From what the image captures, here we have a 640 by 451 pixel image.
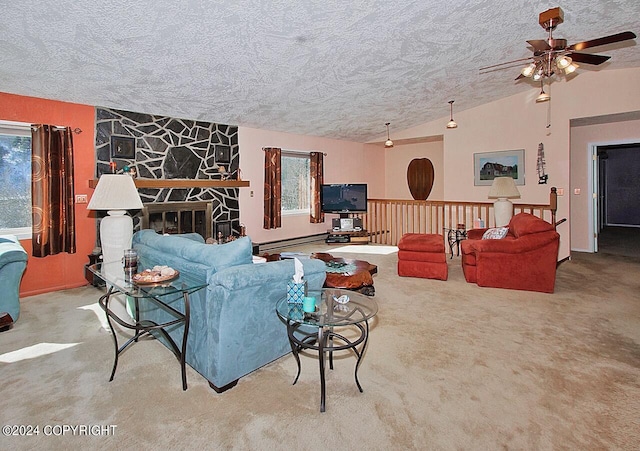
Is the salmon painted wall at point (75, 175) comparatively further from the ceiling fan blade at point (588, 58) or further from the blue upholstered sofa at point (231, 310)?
the ceiling fan blade at point (588, 58)

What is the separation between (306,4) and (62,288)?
4.50m

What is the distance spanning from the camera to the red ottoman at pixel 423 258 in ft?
16.4

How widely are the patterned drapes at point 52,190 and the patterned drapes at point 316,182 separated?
4497mm

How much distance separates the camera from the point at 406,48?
432 cm

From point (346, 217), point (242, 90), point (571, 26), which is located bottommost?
point (346, 217)

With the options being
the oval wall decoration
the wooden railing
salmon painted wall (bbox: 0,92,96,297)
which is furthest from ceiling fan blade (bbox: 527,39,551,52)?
the oval wall decoration

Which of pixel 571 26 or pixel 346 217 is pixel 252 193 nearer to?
pixel 346 217

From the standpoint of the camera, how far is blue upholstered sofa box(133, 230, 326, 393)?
230cm

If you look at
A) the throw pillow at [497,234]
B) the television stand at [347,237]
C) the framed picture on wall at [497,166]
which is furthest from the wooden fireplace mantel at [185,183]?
the framed picture on wall at [497,166]

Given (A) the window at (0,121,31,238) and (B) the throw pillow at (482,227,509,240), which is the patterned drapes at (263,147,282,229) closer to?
(A) the window at (0,121,31,238)

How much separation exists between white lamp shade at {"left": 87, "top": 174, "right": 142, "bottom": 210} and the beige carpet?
1.14 metres

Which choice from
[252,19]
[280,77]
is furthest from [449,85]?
[252,19]

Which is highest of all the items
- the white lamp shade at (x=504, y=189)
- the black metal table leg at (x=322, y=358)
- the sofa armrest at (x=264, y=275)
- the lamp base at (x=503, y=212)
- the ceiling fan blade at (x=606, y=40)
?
the ceiling fan blade at (x=606, y=40)

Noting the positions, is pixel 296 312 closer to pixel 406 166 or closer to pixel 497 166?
pixel 497 166
